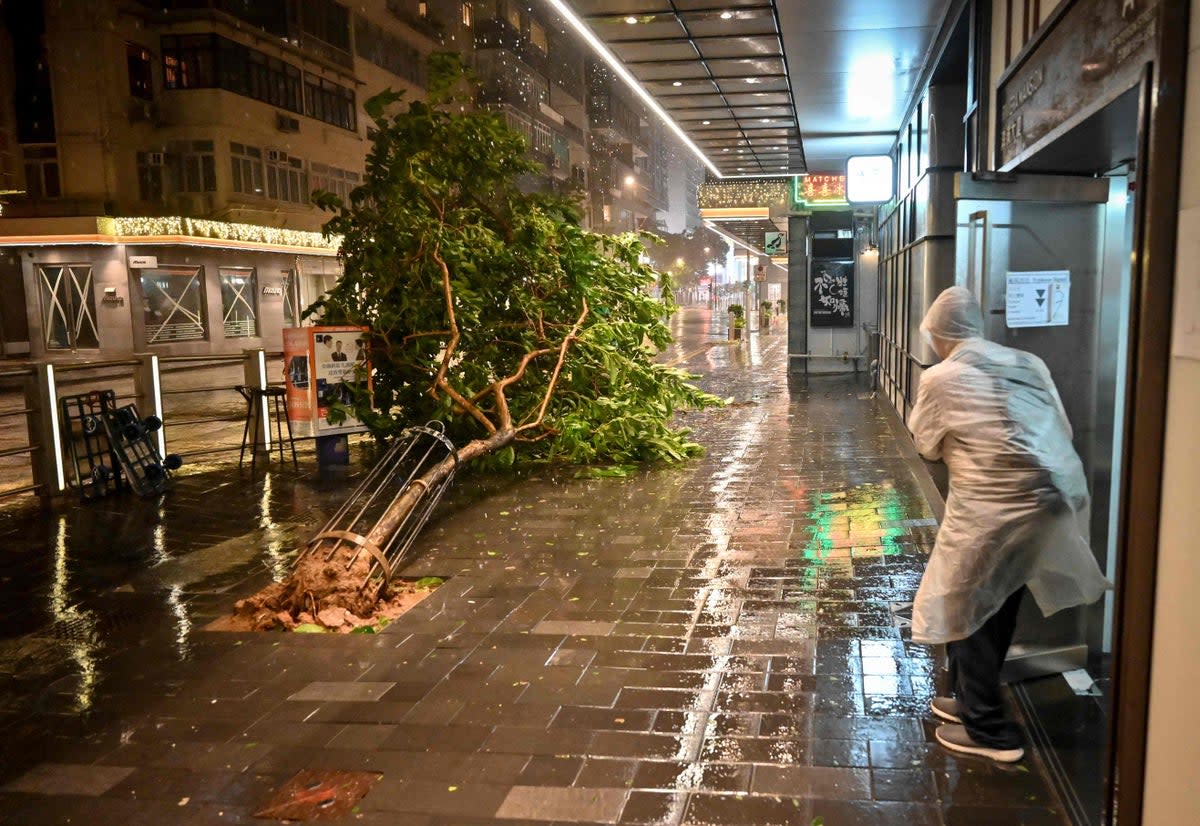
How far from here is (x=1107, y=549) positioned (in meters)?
4.65

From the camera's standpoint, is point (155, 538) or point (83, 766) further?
point (155, 538)

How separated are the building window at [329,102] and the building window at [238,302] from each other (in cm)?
772

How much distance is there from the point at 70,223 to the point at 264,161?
7814mm

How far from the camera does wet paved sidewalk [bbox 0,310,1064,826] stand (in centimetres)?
367

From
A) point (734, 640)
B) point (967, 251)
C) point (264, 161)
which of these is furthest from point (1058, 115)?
point (264, 161)

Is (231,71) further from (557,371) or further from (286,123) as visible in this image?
(557,371)

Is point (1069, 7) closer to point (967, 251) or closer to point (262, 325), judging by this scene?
point (967, 251)

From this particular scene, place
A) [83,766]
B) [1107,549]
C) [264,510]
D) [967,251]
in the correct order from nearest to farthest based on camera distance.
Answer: [83,766] → [1107,549] → [967,251] → [264,510]

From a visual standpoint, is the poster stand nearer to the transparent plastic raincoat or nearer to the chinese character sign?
the transparent plastic raincoat

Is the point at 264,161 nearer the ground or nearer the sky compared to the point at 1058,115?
nearer the sky

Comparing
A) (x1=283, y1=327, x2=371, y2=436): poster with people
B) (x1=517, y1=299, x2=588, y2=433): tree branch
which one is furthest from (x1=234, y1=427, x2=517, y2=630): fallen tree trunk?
(x1=283, y1=327, x2=371, y2=436): poster with people

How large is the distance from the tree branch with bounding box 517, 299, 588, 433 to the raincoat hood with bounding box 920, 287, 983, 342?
624cm

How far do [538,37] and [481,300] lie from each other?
54.7 metres

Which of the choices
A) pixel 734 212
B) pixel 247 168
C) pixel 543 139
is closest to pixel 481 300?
pixel 734 212
